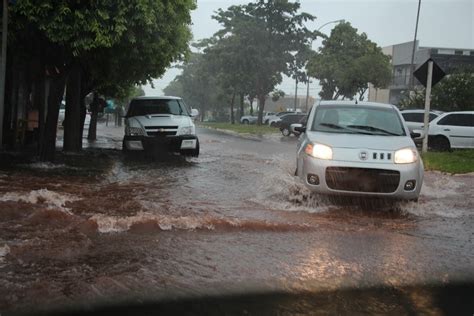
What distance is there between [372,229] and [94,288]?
3765 mm

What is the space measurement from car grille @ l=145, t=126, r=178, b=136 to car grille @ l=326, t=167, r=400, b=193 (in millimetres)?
7085

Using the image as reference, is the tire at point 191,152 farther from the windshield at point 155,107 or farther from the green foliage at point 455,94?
the green foliage at point 455,94

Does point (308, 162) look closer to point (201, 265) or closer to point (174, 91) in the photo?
point (201, 265)

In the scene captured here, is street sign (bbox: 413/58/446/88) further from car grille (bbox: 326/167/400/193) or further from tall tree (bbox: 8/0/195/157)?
car grille (bbox: 326/167/400/193)

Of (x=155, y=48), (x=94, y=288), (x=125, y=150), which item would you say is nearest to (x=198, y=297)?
(x=94, y=288)

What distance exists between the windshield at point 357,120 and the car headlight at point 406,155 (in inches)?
25.8

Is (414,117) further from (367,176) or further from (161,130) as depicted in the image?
(367,176)

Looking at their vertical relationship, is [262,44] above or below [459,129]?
above

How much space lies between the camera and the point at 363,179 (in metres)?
7.31

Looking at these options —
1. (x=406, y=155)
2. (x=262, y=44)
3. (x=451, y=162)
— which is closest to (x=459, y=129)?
(x=451, y=162)

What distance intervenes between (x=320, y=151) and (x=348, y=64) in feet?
107

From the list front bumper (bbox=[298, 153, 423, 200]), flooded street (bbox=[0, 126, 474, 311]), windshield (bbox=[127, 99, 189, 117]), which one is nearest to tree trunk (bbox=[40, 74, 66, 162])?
flooded street (bbox=[0, 126, 474, 311])

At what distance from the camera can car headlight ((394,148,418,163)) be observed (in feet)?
24.3

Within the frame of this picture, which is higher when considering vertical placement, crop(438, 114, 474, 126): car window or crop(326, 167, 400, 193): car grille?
crop(438, 114, 474, 126): car window
